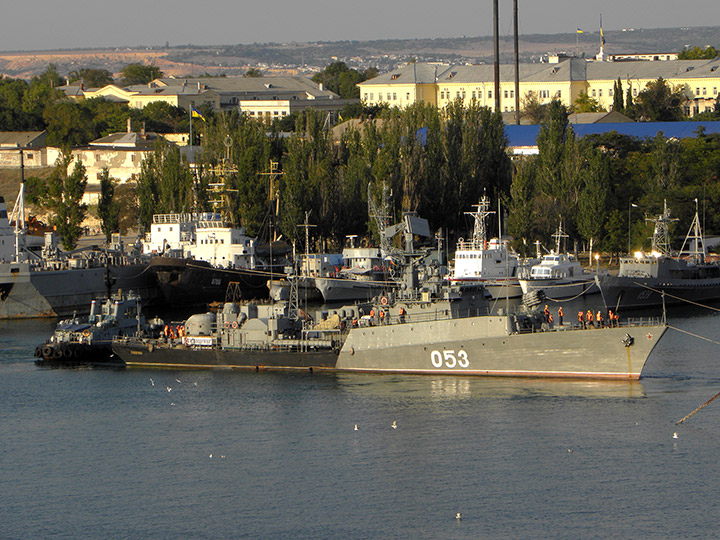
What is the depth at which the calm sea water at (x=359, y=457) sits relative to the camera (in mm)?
25562

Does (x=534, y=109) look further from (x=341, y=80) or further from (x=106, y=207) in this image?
(x=341, y=80)

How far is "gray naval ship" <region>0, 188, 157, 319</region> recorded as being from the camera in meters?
55.1

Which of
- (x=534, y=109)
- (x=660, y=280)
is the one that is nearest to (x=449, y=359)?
(x=660, y=280)

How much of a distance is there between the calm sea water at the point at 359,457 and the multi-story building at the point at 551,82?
88735 millimetres

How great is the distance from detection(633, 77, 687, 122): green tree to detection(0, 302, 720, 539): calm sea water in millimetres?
72629

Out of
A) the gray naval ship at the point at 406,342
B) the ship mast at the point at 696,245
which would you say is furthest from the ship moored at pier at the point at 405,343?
the ship mast at the point at 696,245

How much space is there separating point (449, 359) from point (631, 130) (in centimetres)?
5202

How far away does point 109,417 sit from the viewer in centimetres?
3428

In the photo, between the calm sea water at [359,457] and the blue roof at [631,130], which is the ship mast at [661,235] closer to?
the calm sea water at [359,457]

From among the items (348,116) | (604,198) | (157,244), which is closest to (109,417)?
(157,244)

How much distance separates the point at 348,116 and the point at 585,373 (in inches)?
3407

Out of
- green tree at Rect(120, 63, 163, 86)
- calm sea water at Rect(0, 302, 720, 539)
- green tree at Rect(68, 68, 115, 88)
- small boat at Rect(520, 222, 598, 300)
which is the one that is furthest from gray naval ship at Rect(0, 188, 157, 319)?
green tree at Rect(120, 63, 163, 86)

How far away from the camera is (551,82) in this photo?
128m

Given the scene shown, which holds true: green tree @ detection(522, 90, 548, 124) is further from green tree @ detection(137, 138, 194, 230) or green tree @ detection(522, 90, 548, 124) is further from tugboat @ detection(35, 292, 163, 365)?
tugboat @ detection(35, 292, 163, 365)
